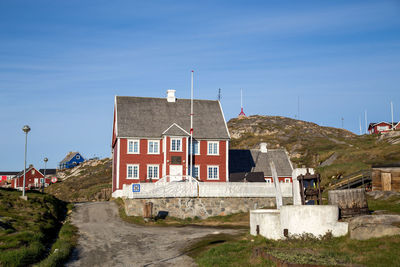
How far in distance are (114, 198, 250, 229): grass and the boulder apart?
14118 millimetres

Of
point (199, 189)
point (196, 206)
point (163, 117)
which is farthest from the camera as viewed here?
point (163, 117)

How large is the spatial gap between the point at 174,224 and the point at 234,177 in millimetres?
17785

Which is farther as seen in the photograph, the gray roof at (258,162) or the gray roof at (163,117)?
the gray roof at (258,162)

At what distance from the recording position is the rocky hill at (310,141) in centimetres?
6144

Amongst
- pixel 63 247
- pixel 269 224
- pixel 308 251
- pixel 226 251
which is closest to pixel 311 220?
pixel 308 251

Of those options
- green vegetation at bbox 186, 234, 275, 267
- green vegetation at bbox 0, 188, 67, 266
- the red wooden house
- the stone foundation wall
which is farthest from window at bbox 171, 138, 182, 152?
green vegetation at bbox 186, 234, 275, 267

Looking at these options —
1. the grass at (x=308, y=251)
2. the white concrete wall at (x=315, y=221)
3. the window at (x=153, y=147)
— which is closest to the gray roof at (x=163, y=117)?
the window at (x=153, y=147)

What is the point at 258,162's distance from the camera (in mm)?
54938

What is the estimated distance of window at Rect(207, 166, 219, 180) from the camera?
162 ft

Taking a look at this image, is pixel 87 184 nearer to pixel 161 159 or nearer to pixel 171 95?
pixel 171 95

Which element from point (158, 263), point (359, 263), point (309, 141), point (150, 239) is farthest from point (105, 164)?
point (359, 263)

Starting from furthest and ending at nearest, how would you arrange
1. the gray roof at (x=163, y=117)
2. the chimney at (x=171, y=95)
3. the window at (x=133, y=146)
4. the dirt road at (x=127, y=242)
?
the chimney at (x=171, y=95), the gray roof at (x=163, y=117), the window at (x=133, y=146), the dirt road at (x=127, y=242)

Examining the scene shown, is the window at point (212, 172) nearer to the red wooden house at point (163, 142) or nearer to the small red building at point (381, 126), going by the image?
the red wooden house at point (163, 142)

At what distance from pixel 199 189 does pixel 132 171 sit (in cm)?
1357
